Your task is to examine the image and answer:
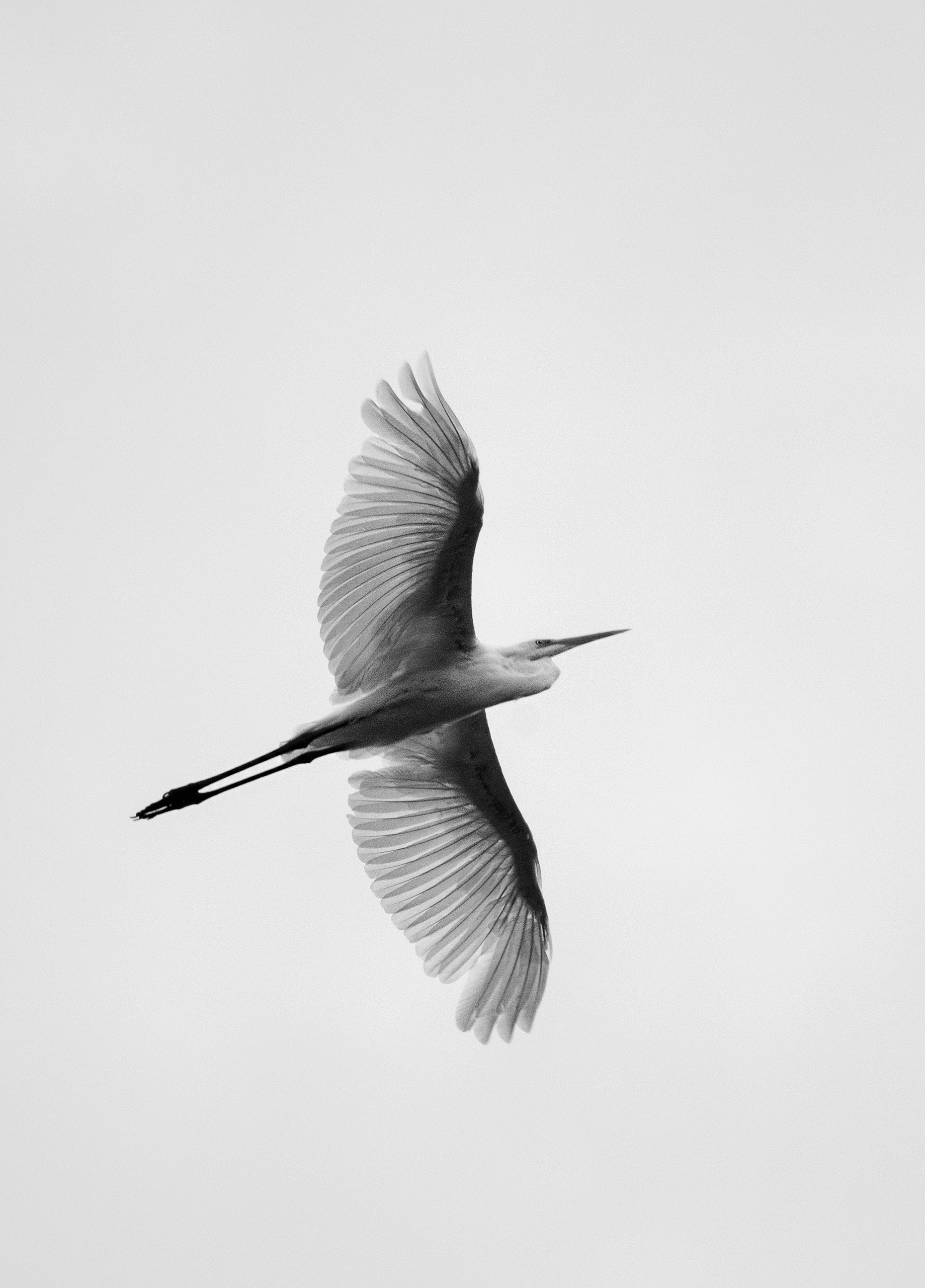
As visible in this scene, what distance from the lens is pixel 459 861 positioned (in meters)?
11.5

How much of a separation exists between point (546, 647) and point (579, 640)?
1.22ft

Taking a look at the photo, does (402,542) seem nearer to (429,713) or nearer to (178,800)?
(429,713)

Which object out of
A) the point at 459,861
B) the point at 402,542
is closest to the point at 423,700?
the point at 402,542

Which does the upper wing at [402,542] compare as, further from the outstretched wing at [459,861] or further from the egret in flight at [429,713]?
the outstretched wing at [459,861]

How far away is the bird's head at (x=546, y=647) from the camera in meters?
11.1

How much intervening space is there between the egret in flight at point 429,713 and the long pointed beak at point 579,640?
1cm

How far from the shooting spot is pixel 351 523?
967 centimetres

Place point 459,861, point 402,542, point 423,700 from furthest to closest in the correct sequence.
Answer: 1. point 459,861
2. point 423,700
3. point 402,542

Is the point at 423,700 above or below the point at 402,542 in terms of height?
below

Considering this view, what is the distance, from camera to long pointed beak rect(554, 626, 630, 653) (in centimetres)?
1138

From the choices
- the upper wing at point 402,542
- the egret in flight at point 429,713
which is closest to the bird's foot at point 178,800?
the egret in flight at point 429,713

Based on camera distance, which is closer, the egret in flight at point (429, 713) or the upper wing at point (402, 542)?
the upper wing at point (402, 542)

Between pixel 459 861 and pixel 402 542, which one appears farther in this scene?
pixel 459 861

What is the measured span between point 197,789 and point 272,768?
0.71m
